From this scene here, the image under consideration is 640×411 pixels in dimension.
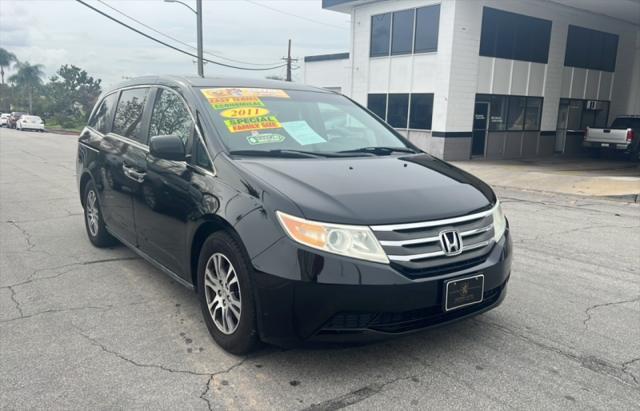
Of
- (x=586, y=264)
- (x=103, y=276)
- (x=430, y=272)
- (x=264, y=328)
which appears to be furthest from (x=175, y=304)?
(x=586, y=264)

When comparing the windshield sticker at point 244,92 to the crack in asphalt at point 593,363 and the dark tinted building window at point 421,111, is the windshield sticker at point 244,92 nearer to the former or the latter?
the crack in asphalt at point 593,363

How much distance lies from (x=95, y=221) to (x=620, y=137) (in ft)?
62.0

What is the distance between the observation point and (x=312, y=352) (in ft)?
11.1

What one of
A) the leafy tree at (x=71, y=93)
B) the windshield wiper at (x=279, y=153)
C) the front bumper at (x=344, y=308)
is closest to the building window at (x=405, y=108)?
the windshield wiper at (x=279, y=153)

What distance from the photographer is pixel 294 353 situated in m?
3.37

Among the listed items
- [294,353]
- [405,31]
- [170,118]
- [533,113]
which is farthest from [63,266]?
[533,113]

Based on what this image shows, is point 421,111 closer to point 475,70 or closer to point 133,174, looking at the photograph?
point 475,70

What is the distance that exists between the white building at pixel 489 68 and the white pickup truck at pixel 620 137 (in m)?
2.07

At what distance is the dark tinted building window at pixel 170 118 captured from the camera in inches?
155

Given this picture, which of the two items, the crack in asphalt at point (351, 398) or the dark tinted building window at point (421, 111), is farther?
the dark tinted building window at point (421, 111)

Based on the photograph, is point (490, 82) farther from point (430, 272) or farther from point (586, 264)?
point (430, 272)

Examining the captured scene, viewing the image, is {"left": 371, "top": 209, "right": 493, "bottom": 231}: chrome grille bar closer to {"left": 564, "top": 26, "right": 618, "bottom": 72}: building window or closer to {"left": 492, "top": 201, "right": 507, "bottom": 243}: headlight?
{"left": 492, "top": 201, "right": 507, "bottom": 243}: headlight

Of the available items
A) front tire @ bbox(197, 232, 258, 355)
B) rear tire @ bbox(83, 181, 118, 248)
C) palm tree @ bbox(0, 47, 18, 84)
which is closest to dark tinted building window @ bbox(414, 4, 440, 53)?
rear tire @ bbox(83, 181, 118, 248)

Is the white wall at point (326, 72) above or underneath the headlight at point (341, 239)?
above
